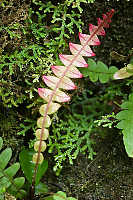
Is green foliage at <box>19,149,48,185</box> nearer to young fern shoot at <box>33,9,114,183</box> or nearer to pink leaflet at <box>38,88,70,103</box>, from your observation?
young fern shoot at <box>33,9,114,183</box>

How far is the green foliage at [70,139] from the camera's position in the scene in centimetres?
203

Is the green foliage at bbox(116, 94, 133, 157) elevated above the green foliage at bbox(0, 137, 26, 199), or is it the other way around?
the green foliage at bbox(116, 94, 133, 157)

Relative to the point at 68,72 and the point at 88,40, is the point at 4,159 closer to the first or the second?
the point at 68,72

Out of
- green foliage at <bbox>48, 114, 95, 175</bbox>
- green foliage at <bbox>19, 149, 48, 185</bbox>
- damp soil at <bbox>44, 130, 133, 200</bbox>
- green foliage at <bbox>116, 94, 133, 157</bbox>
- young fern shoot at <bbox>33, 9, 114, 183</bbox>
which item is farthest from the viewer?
green foliage at <bbox>48, 114, 95, 175</bbox>

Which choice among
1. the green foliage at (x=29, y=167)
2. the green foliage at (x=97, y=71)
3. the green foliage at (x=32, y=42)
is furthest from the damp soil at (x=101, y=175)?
the green foliage at (x=32, y=42)

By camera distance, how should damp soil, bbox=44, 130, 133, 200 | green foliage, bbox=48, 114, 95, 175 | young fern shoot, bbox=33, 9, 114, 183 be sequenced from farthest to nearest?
green foliage, bbox=48, 114, 95, 175 < damp soil, bbox=44, 130, 133, 200 < young fern shoot, bbox=33, 9, 114, 183

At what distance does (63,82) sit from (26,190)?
2.75 feet

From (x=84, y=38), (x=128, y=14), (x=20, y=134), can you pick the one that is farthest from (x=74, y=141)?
(x=128, y=14)

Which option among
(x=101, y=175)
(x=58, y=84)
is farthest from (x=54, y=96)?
(x=101, y=175)

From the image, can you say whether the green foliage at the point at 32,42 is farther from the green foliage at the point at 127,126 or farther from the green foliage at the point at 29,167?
the green foliage at the point at 127,126

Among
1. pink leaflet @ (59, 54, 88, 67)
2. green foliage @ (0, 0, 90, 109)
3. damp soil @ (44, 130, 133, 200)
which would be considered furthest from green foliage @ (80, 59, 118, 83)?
damp soil @ (44, 130, 133, 200)

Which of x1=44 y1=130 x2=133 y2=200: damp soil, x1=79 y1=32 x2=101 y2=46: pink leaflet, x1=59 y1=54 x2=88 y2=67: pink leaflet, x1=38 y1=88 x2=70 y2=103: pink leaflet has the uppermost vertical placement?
x1=79 y1=32 x2=101 y2=46: pink leaflet

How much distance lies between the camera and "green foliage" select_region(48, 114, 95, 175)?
203 cm

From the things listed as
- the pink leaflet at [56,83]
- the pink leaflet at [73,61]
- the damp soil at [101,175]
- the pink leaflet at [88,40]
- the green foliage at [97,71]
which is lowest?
the damp soil at [101,175]
